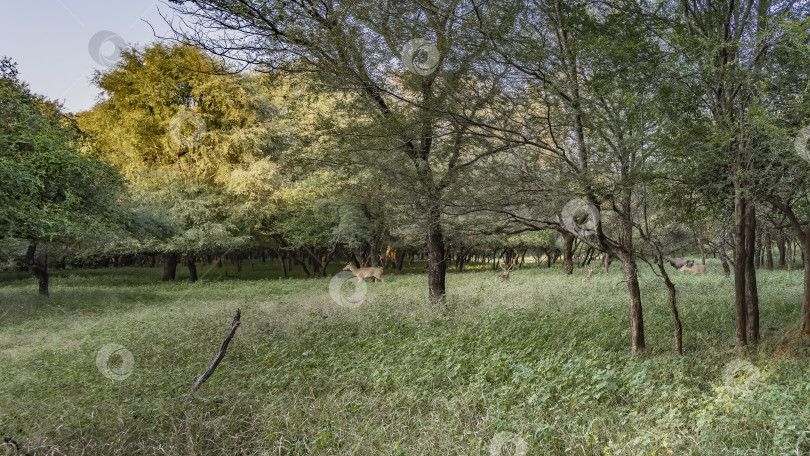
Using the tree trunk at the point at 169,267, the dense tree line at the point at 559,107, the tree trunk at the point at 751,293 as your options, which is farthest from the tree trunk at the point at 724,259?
the tree trunk at the point at 169,267

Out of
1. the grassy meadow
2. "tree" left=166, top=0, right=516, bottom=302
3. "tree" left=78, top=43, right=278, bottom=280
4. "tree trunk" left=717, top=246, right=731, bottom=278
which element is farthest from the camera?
"tree" left=78, top=43, right=278, bottom=280

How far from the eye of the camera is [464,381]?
5.46m

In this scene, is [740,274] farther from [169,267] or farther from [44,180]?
[169,267]

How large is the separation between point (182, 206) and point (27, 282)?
11.2 metres

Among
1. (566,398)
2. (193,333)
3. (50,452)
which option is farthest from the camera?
(193,333)

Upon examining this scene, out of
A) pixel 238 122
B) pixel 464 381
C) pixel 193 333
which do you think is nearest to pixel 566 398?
pixel 464 381

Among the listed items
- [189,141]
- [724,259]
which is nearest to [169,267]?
[189,141]

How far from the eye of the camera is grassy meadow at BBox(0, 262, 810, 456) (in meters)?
3.87

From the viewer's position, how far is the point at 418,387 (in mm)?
5332

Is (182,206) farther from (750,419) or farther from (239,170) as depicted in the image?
(750,419)

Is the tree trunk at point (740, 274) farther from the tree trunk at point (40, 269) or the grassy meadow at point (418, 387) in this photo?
the tree trunk at point (40, 269)

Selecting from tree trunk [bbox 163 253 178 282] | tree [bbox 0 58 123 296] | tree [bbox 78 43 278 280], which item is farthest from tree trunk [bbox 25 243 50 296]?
tree trunk [bbox 163 253 178 282]

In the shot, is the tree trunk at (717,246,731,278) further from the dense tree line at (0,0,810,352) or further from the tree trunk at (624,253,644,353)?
the tree trunk at (624,253,644,353)

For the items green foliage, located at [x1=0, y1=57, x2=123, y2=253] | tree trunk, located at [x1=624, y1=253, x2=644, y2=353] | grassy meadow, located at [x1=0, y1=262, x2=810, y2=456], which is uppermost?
green foliage, located at [x1=0, y1=57, x2=123, y2=253]
